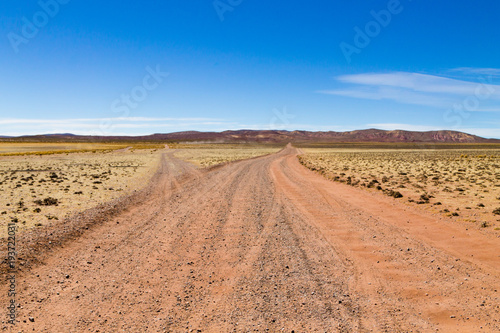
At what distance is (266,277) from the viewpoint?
247 inches

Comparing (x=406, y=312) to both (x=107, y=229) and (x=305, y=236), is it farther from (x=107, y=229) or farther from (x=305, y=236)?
(x=107, y=229)

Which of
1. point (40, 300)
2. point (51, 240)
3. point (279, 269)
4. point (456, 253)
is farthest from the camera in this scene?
point (51, 240)

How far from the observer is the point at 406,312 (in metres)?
5.02

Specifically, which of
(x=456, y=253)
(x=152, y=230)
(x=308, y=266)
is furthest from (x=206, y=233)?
(x=456, y=253)

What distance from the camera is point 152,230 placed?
31.8 ft

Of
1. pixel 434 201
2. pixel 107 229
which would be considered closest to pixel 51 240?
pixel 107 229

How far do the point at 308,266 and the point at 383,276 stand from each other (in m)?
1.56

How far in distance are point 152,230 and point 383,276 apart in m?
6.80

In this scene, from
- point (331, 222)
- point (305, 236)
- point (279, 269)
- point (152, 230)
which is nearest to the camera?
point (279, 269)

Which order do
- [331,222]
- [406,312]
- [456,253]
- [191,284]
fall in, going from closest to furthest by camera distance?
[406,312] < [191,284] < [456,253] < [331,222]

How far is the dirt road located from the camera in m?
4.79

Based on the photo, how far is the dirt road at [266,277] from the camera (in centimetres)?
479

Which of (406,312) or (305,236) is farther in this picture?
(305,236)

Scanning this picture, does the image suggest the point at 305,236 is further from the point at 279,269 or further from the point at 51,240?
the point at 51,240
